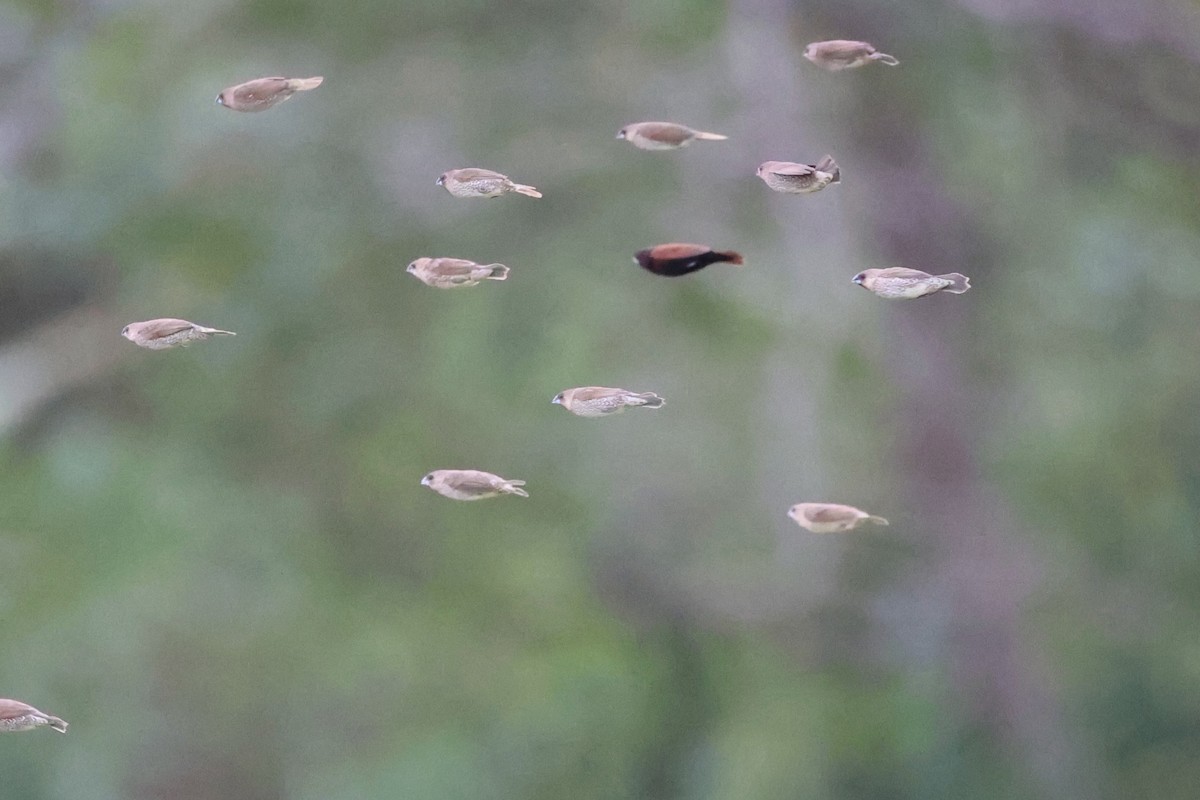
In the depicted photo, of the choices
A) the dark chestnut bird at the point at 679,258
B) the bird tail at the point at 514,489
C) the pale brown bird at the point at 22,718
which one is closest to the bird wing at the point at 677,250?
the dark chestnut bird at the point at 679,258

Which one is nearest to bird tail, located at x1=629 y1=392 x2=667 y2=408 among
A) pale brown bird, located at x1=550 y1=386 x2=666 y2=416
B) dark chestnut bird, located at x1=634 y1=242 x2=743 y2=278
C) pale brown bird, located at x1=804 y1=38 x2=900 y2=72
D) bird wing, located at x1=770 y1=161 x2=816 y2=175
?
pale brown bird, located at x1=550 y1=386 x2=666 y2=416

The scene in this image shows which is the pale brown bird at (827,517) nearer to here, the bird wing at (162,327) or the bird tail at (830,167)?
the bird tail at (830,167)

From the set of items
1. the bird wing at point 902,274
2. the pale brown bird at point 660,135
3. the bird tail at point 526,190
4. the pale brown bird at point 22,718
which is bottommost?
the pale brown bird at point 22,718

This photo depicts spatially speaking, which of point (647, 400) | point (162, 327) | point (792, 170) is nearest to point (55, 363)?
point (162, 327)

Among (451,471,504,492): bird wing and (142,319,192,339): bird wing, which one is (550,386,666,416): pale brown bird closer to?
(451,471,504,492): bird wing

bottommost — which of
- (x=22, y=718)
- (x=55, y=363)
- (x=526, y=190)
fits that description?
(x=22, y=718)

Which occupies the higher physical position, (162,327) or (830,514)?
(162,327)

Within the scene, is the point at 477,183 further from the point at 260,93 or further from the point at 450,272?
the point at 260,93
